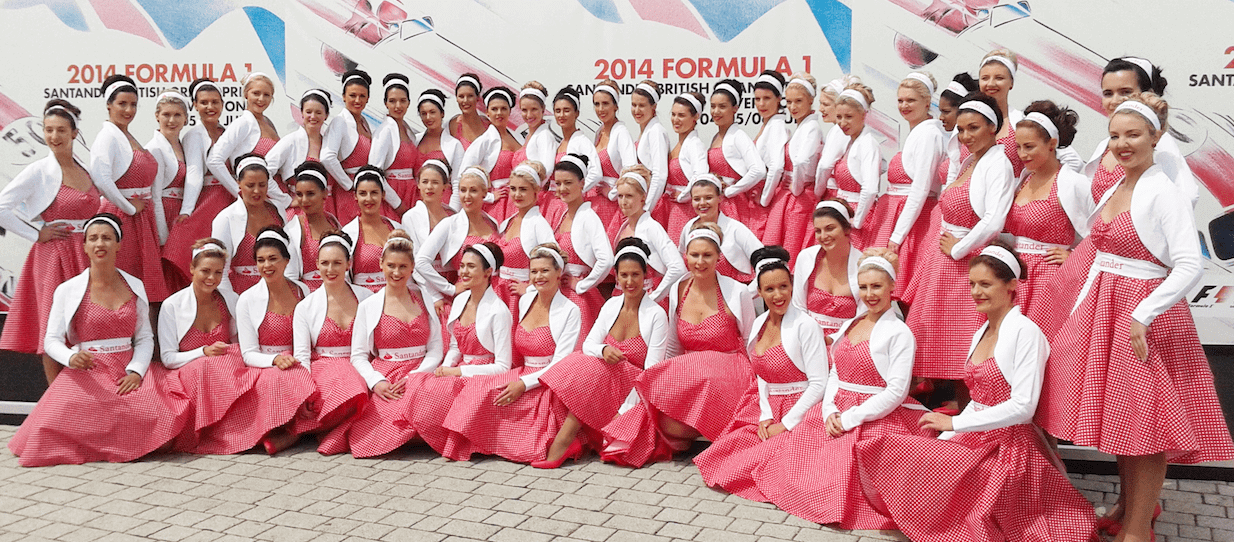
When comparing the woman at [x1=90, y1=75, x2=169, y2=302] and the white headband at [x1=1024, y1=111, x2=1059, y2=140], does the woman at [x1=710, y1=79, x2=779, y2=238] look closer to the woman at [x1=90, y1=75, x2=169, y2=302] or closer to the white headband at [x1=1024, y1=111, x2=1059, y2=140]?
the white headband at [x1=1024, y1=111, x2=1059, y2=140]

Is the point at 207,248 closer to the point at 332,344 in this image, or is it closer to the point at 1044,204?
the point at 332,344

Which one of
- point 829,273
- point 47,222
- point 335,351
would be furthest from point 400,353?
point 829,273

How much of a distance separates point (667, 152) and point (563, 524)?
2679 millimetres

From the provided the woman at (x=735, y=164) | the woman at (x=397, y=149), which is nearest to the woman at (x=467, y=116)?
the woman at (x=397, y=149)

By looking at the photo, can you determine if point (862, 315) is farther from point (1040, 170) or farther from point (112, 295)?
point (112, 295)

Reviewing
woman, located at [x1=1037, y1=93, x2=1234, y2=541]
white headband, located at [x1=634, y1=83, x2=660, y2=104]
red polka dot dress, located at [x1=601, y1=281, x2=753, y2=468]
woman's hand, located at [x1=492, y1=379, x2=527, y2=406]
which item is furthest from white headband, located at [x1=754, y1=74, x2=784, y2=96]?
woman, located at [x1=1037, y1=93, x2=1234, y2=541]

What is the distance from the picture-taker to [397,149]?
6625mm

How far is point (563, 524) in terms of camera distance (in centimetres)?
420

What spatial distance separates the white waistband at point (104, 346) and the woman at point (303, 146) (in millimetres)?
1367

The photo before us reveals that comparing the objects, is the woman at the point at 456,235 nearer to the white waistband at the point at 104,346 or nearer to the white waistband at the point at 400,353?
the white waistband at the point at 400,353

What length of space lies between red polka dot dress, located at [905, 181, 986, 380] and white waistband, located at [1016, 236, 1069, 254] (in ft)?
0.59

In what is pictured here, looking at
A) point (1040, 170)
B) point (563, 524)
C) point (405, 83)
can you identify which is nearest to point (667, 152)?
point (405, 83)

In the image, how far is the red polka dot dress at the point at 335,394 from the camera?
5242 millimetres

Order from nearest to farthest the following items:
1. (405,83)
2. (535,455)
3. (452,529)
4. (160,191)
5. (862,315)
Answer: (452,529) → (862,315) → (535,455) → (160,191) → (405,83)
